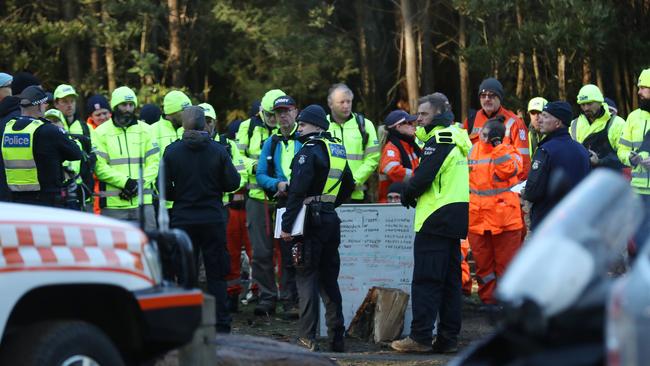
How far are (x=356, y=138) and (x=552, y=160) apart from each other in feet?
11.2

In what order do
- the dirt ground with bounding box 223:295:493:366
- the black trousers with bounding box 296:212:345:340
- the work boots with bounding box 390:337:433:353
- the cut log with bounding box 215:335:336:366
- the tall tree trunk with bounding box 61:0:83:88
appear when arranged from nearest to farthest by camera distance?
the cut log with bounding box 215:335:336:366 < the dirt ground with bounding box 223:295:493:366 < the black trousers with bounding box 296:212:345:340 < the work boots with bounding box 390:337:433:353 < the tall tree trunk with bounding box 61:0:83:88

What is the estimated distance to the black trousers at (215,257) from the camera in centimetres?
1170

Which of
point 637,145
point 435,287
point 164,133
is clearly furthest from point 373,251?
point 164,133

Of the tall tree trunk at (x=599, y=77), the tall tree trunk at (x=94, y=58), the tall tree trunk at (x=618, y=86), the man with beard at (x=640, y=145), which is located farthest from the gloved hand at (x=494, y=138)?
the tall tree trunk at (x=94, y=58)

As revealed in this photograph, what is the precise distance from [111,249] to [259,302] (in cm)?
764

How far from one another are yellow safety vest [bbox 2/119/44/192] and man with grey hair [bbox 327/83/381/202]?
11.2 ft

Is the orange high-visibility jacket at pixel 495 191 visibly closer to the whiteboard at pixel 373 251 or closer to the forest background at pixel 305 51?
the whiteboard at pixel 373 251

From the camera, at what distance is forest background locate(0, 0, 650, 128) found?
23.9 m

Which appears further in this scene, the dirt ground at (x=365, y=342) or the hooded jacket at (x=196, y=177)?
the hooded jacket at (x=196, y=177)

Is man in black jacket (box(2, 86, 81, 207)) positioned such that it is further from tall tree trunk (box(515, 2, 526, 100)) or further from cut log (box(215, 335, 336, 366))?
tall tree trunk (box(515, 2, 526, 100))

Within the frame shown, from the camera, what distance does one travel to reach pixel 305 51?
2742 centimetres

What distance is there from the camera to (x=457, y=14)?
97.3 ft

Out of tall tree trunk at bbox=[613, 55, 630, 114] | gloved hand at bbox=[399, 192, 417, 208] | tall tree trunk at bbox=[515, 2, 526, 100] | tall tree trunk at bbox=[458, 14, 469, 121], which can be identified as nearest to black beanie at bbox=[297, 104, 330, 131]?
gloved hand at bbox=[399, 192, 417, 208]

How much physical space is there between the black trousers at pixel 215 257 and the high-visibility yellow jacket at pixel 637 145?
409 cm
